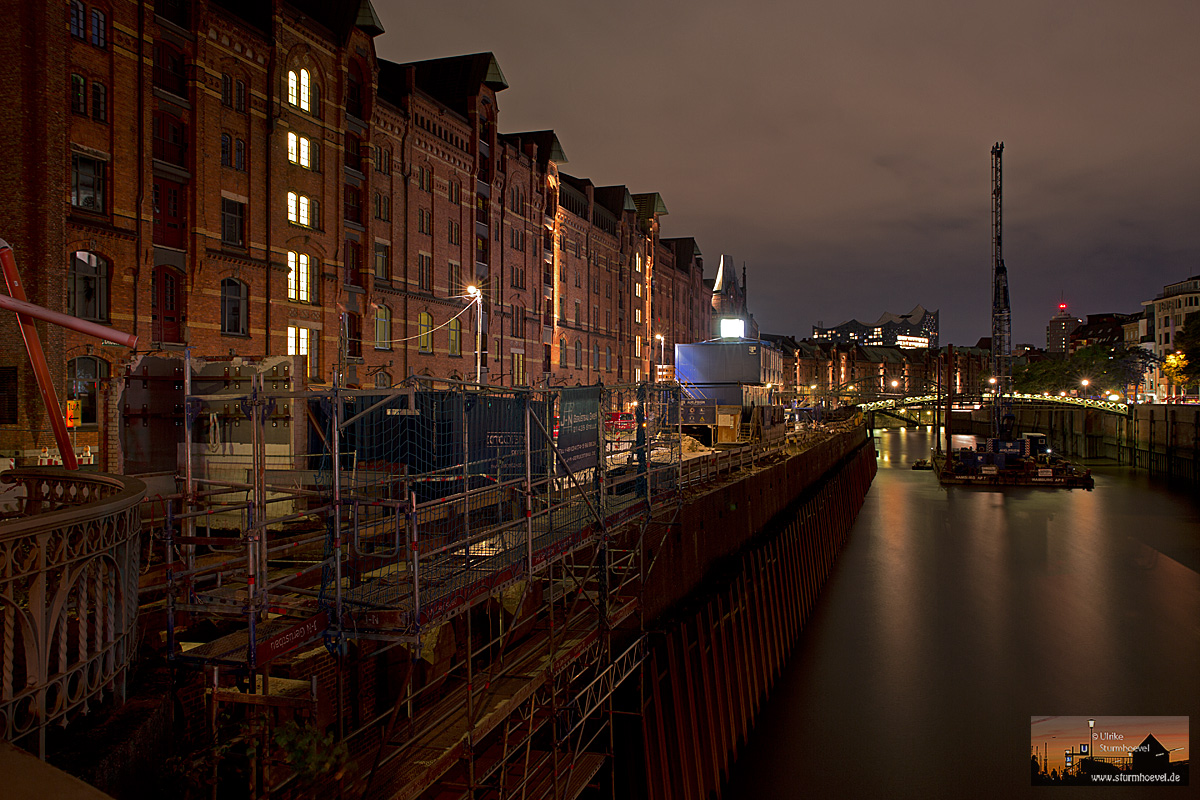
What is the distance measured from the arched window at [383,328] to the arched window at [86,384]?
41.7 feet

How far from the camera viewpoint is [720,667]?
16250mm

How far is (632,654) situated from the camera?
43.3 ft

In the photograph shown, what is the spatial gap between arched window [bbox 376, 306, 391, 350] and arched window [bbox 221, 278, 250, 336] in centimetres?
745

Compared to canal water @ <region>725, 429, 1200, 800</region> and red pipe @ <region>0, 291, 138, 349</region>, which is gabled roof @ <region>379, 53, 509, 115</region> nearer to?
canal water @ <region>725, 429, 1200, 800</region>

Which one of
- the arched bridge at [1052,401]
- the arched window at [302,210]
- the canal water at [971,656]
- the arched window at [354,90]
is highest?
the arched window at [354,90]

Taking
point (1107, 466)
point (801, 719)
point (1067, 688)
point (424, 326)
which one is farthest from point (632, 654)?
point (1107, 466)

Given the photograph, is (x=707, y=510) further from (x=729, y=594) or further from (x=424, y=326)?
(x=424, y=326)

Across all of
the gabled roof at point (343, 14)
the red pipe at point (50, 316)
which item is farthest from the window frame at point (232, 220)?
the red pipe at point (50, 316)

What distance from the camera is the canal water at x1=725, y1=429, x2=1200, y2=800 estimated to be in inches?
666

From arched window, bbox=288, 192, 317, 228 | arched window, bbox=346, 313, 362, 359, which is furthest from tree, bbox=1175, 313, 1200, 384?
arched window, bbox=288, 192, 317, 228

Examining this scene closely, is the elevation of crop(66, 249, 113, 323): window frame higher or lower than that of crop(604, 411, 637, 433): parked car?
higher

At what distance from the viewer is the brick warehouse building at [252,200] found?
2066 cm

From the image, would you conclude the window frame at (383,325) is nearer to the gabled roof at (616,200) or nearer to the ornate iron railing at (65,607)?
the ornate iron railing at (65,607)

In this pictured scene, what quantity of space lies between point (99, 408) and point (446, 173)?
21.7m
